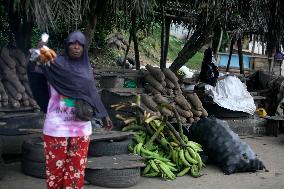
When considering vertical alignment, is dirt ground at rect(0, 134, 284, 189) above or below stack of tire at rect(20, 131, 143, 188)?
below

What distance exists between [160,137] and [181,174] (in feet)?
2.10

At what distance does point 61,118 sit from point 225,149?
3.10 m

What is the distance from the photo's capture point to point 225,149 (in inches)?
261

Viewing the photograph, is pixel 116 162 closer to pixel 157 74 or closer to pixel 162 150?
pixel 162 150

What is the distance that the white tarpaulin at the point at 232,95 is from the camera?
8898 millimetres

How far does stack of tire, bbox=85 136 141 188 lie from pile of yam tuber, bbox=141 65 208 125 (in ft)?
5.75

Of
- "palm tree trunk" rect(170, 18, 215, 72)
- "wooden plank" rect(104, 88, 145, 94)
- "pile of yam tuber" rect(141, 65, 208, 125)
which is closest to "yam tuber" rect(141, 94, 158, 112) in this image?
"pile of yam tuber" rect(141, 65, 208, 125)

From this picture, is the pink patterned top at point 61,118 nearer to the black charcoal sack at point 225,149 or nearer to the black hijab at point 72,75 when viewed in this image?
the black hijab at point 72,75

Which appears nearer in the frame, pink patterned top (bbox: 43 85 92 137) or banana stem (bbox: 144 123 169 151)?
pink patterned top (bbox: 43 85 92 137)

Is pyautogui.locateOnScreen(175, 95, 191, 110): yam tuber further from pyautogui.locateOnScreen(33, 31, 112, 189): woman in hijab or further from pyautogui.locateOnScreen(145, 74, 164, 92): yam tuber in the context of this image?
pyautogui.locateOnScreen(33, 31, 112, 189): woman in hijab

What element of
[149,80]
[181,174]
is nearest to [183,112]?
[149,80]

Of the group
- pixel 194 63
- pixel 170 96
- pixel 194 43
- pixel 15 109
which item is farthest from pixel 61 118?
pixel 194 63

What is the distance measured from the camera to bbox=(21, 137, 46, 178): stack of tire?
5680 millimetres

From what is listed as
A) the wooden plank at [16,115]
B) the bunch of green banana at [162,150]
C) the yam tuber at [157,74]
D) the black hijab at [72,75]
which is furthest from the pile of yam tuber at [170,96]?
the black hijab at [72,75]
